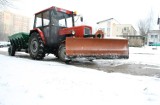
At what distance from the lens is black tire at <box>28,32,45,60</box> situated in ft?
33.1

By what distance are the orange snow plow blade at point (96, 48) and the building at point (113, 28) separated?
45.7 meters

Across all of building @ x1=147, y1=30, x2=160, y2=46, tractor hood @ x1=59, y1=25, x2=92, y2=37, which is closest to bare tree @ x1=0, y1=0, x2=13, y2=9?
tractor hood @ x1=59, y1=25, x2=92, y2=37

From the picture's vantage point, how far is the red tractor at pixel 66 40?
8685 millimetres

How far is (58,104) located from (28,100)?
1.73 ft

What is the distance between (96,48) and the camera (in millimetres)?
8922

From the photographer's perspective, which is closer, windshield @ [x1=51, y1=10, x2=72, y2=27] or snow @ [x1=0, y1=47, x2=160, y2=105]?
snow @ [x1=0, y1=47, x2=160, y2=105]

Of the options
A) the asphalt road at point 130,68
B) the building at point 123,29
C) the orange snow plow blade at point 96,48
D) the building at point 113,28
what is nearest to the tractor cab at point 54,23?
the orange snow plow blade at point 96,48

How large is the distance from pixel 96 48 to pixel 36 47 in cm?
315

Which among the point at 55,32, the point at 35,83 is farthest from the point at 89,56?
the point at 35,83

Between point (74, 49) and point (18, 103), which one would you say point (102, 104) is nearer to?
point (18, 103)

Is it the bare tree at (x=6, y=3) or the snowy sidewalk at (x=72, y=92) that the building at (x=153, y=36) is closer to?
the bare tree at (x=6, y=3)

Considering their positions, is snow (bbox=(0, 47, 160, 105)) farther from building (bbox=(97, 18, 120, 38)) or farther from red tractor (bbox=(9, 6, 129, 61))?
building (bbox=(97, 18, 120, 38))

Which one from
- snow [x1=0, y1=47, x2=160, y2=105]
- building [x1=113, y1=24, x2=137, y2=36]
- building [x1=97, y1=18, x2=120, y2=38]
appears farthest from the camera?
building [x1=113, y1=24, x2=137, y2=36]

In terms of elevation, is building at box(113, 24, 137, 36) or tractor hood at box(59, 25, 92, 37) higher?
building at box(113, 24, 137, 36)
